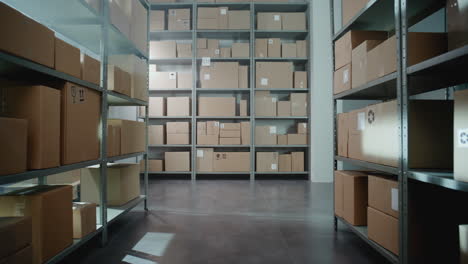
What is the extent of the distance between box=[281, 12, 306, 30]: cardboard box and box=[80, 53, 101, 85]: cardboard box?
10.5 ft

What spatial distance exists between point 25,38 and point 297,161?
3543 mm

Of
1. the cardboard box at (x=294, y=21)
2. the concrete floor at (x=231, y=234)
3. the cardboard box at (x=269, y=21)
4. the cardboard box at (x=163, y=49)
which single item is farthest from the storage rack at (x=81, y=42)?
the cardboard box at (x=294, y=21)

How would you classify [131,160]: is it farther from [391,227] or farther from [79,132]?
[391,227]

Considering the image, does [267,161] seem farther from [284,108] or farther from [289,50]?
[289,50]

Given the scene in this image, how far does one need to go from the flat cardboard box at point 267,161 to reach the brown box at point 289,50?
147cm

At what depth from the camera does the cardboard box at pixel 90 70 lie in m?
1.45

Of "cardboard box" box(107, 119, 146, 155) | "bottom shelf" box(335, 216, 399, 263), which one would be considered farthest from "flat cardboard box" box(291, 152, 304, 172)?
"cardboard box" box(107, 119, 146, 155)

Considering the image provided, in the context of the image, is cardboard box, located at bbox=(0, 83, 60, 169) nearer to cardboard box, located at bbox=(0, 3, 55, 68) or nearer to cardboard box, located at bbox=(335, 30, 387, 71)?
cardboard box, located at bbox=(0, 3, 55, 68)

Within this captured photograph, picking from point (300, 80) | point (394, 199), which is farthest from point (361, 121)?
point (300, 80)

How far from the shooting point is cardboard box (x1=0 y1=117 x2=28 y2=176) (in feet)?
3.09

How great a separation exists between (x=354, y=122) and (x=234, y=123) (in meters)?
2.50

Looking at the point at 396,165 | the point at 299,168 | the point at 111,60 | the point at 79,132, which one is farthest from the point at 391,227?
the point at 299,168

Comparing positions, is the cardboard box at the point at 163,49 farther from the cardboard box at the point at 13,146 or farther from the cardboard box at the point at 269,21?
the cardboard box at the point at 13,146

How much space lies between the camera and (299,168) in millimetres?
4035
